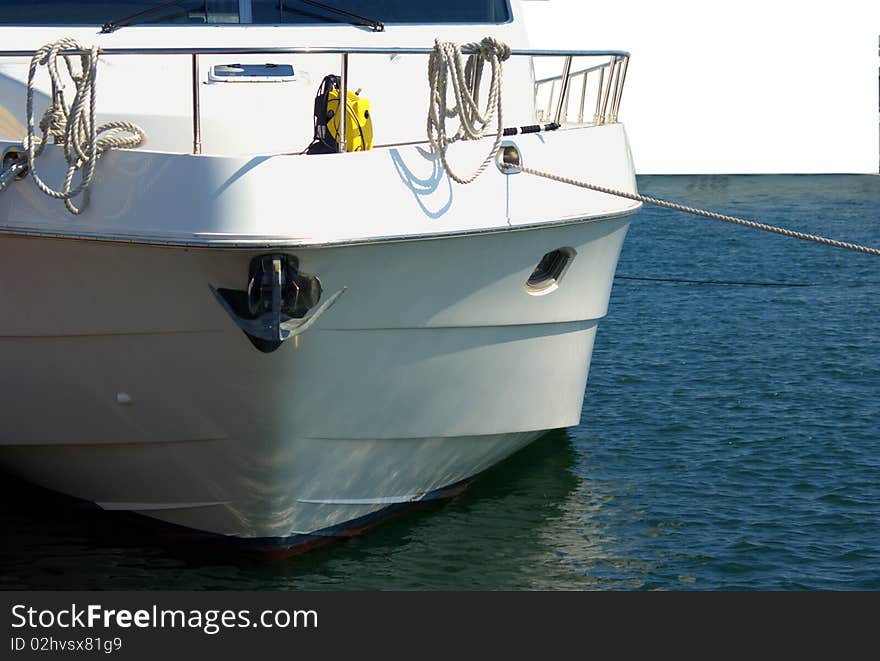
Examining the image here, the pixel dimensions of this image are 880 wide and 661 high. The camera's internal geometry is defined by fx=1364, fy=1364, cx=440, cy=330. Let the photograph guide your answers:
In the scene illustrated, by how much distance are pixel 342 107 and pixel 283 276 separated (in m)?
0.86

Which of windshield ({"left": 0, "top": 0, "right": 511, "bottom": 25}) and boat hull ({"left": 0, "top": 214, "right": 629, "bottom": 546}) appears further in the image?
windshield ({"left": 0, "top": 0, "right": 511, "bottom": 25})

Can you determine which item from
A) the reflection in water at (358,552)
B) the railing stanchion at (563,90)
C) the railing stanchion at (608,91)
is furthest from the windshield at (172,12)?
the reflection in water at (358,552)

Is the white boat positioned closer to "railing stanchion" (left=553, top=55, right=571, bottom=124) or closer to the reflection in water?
"railing stanchion" (left=553, top=55, right=571, bottom=124)

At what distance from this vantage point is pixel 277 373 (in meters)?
6.61

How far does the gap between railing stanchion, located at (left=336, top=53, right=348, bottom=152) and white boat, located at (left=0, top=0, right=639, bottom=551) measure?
25 millimetres

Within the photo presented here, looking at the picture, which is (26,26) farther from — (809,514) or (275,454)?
(809,514)

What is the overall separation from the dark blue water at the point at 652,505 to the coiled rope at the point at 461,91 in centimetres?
240

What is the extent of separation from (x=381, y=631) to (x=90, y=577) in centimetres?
186

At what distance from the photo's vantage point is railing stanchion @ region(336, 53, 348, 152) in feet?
20.5

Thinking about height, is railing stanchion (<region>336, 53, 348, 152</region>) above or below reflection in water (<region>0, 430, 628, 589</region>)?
above

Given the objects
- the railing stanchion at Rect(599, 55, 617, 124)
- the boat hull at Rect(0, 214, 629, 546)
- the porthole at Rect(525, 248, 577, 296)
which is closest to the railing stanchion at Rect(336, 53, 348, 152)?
the boat hull at Rect(0, 214, 629, 546)

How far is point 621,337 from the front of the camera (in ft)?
44.5

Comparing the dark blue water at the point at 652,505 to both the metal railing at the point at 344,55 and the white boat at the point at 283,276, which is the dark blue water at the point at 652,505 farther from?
the metal railing at the point at 344,55

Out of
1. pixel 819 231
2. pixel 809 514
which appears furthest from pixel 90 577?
pixel 819 231
